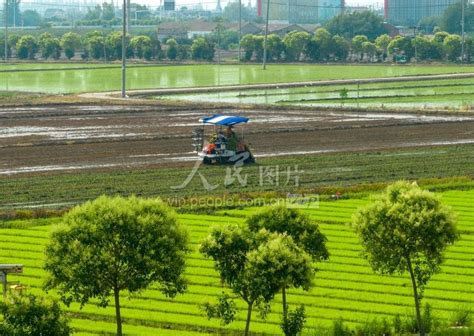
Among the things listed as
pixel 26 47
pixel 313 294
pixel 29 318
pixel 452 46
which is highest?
pixel 452 46

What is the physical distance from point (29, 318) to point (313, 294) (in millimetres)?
10811

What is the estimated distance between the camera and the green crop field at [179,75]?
115m

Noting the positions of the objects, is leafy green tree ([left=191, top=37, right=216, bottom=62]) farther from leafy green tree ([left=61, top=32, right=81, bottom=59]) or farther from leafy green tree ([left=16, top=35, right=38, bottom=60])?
leafy green tree ([left=16, top=35, right=38, bottom=60])

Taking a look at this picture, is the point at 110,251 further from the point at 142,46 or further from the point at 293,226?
the point at 142,46

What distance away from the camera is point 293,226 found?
32062 mm

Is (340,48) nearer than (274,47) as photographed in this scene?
No

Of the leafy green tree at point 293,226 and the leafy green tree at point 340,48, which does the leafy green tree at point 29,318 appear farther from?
the leafy green tree at point 340,48

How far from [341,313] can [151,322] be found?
4.84 meters

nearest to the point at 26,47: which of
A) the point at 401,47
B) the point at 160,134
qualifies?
the point at 401,47

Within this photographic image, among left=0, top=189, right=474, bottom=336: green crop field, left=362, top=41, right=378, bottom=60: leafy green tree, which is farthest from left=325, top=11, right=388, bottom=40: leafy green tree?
left=0, top=189, right=474, bottom=336: green crop field

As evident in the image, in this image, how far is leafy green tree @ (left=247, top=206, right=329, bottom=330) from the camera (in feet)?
105

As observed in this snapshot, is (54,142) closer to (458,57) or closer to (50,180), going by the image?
(50,180)

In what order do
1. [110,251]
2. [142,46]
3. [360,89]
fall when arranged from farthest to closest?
1. [142,46]
2. [360,89]
3. [110,251]

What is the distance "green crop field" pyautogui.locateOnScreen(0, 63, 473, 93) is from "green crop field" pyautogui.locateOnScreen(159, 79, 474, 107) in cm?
1112
